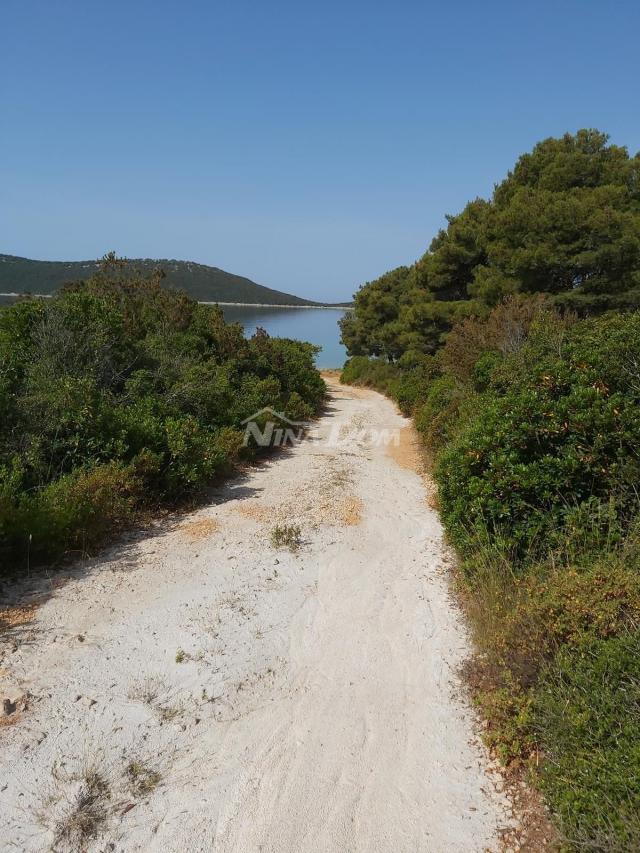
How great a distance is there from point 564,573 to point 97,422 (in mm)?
5899

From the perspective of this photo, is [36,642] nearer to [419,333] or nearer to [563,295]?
[563,295]

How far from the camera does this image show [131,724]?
3.33 metres

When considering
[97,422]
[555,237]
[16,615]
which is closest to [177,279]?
[555,237]

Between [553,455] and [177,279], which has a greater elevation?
[177,279]

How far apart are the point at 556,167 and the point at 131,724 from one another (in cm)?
1785

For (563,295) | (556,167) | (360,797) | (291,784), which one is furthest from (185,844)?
(556,167)

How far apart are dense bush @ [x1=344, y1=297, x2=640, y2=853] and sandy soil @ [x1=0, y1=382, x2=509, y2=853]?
44cm

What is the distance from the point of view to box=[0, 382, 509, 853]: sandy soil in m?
2.69

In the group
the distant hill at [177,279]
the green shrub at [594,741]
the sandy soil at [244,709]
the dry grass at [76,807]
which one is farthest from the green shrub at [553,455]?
the distant hill at [177,279]

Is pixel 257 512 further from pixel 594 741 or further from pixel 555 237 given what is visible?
pixel 555 237

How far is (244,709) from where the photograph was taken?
11.7 ft

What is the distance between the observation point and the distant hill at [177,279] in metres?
55.8

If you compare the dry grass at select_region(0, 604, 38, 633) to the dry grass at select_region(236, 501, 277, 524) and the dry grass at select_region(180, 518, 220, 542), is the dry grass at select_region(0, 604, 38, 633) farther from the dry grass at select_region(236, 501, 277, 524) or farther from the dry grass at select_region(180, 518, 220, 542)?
the dry grass at select_region(236, 501, 277, 524)

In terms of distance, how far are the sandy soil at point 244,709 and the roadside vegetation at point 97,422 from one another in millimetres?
647
